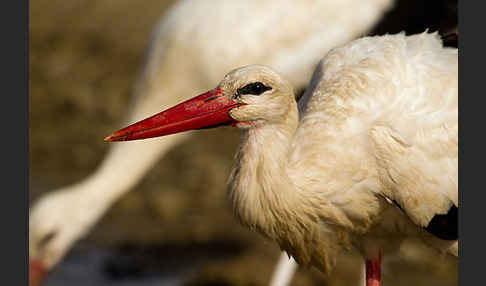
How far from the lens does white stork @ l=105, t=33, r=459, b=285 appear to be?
1476 mm

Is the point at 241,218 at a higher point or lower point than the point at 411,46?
lower

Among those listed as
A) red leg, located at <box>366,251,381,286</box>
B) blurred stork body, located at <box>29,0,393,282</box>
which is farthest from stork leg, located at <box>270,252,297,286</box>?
red leg, located at <box>366,251,381,286</box>

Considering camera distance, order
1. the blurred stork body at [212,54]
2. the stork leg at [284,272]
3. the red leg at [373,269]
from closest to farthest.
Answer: the red leg at [373,269] < the blurred stork body at [212,54] < the stork leg at [284,272]

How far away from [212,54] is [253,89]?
1282mm

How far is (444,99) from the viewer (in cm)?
158

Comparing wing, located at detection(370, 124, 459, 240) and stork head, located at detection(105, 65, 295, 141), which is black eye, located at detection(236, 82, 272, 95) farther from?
wing, located at detection(370, 124, 459, 240)

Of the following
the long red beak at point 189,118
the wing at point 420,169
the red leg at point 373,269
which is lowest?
the red leg at point 373,269

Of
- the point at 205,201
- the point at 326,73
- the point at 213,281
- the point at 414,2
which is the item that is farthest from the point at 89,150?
the point at 326,73

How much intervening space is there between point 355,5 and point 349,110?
46.0 inches

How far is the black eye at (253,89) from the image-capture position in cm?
144

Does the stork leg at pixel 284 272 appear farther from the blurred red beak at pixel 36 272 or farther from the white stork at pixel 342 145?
the white stork at pixel 342 145

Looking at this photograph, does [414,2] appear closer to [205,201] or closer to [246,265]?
[246,265]

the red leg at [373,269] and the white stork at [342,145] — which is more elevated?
the white stork at [342,145]

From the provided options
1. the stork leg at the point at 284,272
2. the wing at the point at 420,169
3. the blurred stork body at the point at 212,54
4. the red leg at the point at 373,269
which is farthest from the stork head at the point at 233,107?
the stork leg at the point at 284,272
